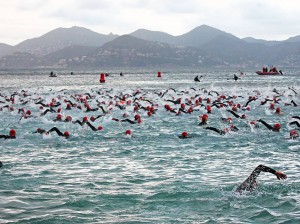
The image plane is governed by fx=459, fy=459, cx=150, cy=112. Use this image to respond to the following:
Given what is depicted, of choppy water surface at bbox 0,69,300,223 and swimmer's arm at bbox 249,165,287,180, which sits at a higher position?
swimmer's arm at bbox 249,165,287,180

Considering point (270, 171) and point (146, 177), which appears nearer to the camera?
point (270, 171)

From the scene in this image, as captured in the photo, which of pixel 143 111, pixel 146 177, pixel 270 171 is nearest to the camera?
pixel 270 171

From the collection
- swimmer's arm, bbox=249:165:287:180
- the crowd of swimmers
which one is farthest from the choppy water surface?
the crowd of swimmers

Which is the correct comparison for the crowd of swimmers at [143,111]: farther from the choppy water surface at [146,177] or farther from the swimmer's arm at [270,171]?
the swimmer's arm at [270,171]

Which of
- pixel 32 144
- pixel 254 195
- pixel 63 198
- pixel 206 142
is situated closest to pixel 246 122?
pixel 206 142

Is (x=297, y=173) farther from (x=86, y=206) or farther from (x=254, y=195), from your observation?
(x=86, y=206)

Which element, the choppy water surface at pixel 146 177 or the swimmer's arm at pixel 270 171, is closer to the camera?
the swimmer's arm at pixel 270 171

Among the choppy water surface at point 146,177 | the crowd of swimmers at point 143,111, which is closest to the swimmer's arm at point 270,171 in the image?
the choppy water surface at point 146,177

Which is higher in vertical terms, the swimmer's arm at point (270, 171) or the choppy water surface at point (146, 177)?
the swimmer's arm at point (270, 171)

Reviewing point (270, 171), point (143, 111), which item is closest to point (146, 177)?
point (270, 171)

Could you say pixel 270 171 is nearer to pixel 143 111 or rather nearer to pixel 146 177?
pixel 146 177

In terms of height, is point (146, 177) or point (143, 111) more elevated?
point (143, 111)

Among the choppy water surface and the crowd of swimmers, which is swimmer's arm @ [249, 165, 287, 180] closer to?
the choppy water surface

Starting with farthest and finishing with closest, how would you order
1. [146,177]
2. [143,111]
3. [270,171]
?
[143,111] → [146,177] → [270,171]
